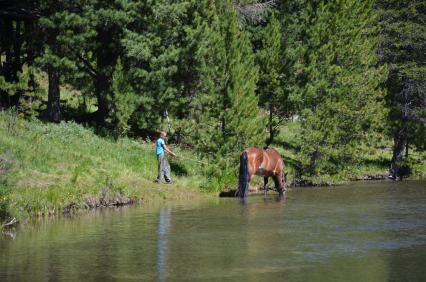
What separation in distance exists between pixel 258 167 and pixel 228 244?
493 inches

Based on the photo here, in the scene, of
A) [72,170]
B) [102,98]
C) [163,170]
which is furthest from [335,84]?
[72,170]

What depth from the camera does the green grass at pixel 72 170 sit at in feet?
72.4

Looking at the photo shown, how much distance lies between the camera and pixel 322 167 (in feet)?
126

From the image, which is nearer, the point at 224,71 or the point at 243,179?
the point at 243,179

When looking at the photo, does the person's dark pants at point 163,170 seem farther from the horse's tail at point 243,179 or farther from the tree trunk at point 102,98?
the tree trunk at point 102,98

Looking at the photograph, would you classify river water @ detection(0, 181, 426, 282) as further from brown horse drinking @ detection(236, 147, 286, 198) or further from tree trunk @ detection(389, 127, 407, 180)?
tree trunk @ detection(389, 127, 407, 180)

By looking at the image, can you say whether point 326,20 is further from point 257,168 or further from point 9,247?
point 9,247

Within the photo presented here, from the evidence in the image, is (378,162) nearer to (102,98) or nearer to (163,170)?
(102,98)

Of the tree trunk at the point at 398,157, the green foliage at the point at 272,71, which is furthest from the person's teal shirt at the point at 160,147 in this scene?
the tree trunk at the point at 398,157

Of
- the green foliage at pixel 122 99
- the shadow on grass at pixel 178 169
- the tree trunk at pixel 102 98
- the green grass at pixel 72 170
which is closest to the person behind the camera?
the green grass at pixel 72 170

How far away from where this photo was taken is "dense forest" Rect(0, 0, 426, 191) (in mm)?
33719

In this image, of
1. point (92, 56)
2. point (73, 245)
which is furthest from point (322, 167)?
point (73, 245)

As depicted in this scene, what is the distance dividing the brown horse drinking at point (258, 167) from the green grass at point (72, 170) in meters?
1.97

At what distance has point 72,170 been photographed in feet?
88.5
